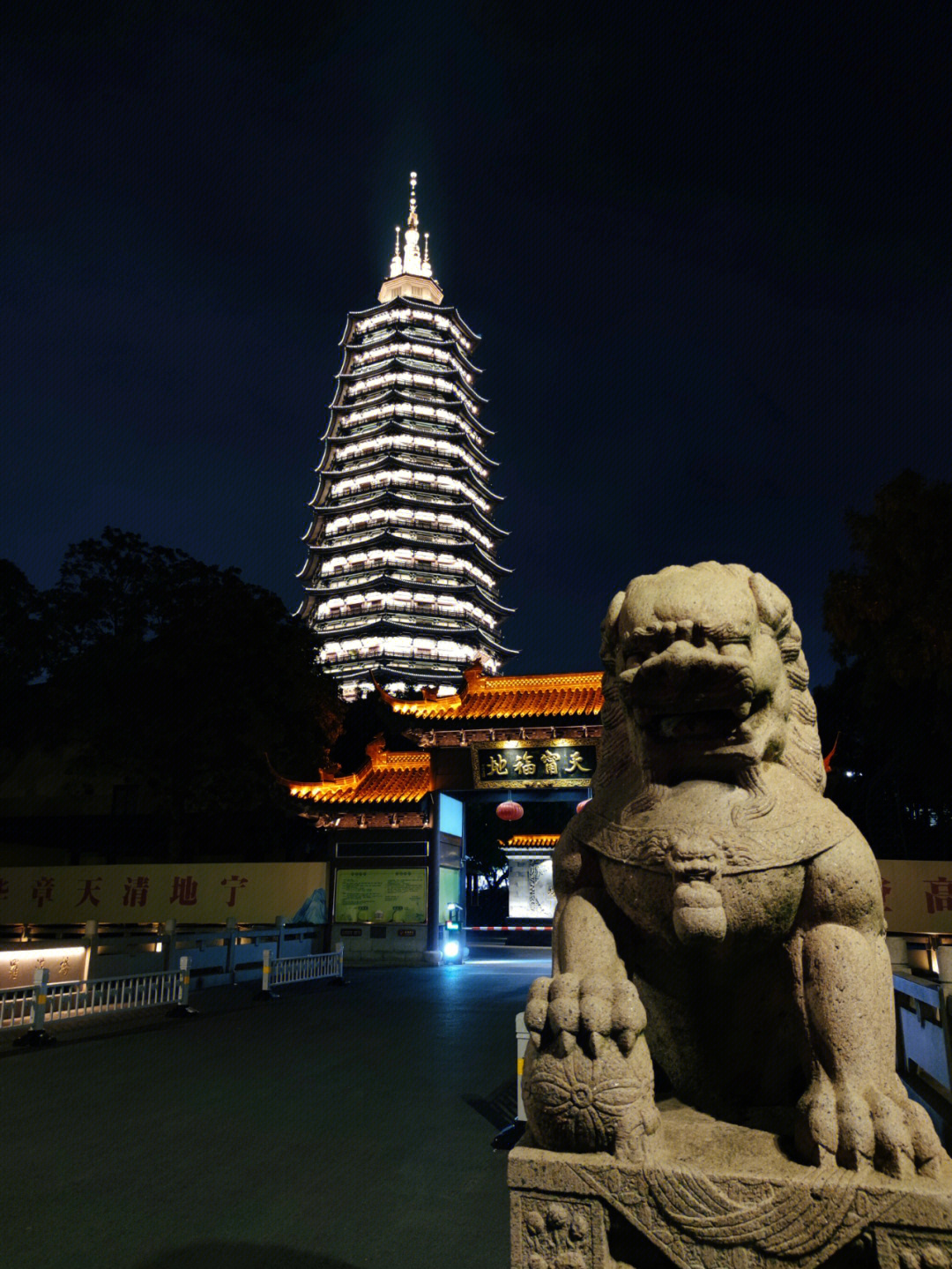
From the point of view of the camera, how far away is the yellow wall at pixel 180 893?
17.5 meters

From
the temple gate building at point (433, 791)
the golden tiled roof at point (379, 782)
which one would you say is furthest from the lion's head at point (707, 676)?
the golden tiled roof at point (379, 782)

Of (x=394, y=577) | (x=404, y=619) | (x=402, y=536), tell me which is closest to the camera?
(x=404, y=619)

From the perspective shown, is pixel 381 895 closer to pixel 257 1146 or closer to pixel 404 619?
pixel 257 1146

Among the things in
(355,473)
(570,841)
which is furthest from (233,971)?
(355,473)

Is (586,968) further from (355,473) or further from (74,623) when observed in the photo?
(355,473)

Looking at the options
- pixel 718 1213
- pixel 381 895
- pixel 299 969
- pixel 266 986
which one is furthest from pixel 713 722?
pixel 381 895

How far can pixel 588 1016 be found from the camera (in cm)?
182

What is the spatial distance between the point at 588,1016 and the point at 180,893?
17.5 metres

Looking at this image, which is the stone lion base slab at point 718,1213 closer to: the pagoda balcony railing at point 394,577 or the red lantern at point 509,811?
the red lantern at point 509,811

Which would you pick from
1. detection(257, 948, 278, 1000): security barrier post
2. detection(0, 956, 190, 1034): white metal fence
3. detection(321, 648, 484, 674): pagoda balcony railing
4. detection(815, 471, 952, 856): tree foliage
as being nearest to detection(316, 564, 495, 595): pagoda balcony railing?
detection(321, 648, 484, 674): pagoda balcony railing

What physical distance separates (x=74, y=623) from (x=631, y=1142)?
22.1 metres

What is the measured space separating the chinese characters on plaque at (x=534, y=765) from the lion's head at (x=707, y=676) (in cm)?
1548

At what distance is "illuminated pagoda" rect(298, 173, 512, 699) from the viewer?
4581 centimetres

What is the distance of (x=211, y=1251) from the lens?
3549 mm
